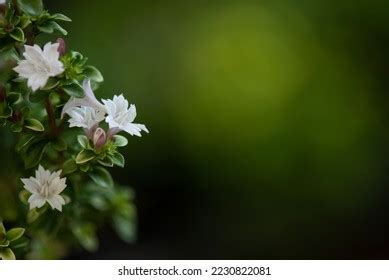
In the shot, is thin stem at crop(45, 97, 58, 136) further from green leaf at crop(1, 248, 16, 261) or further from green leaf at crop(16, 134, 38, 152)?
green leaf at crop(1, 248, 16, 261)

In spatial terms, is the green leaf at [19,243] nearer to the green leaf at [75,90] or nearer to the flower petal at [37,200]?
the flower petal at [37,200]

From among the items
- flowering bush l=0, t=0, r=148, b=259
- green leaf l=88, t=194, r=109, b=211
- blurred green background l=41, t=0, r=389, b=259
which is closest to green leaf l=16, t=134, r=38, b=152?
flowering bush l=0, t=0, r=148, b=259

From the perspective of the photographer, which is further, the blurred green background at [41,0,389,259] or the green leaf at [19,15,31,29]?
the blurred green background at [41,0,389,259]

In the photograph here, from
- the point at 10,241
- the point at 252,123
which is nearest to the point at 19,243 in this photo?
the point at 10,241
